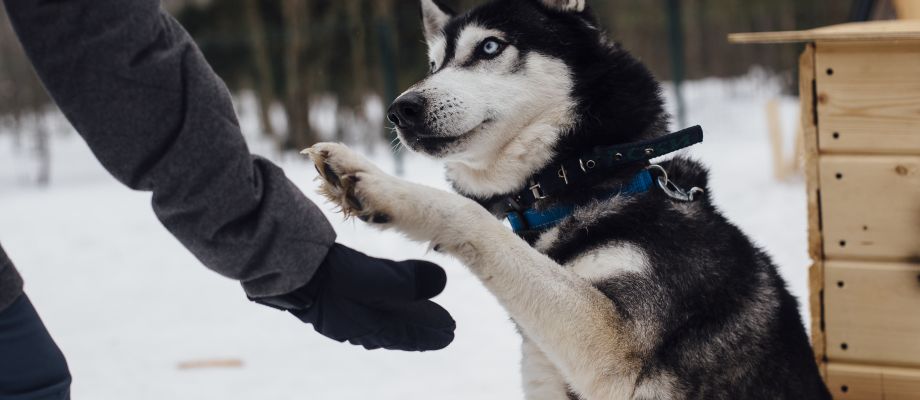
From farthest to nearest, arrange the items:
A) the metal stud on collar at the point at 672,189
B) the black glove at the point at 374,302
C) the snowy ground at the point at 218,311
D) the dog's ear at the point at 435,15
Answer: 1. the snowy ground at the point at 218,311
2. the dog's ear at the point at 435,15
3. the metal stud on collar at the point at 672,189
4. the black glove at the point at 374,302

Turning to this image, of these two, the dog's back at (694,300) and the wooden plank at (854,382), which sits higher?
the dog's back at (694,300)

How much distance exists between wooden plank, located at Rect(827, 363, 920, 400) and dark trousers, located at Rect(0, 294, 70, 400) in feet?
6.96

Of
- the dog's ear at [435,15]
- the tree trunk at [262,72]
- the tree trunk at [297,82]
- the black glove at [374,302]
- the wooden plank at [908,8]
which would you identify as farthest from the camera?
the tree trunk at [262,72]

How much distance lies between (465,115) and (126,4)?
3.29 feet

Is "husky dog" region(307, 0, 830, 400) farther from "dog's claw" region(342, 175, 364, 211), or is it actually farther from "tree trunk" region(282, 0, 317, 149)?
"tree trunk" region(282, 0, 317, 149)

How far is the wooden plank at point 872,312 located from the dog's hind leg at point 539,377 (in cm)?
93

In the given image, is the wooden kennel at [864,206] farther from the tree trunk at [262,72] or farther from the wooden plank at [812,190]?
the tree trunk at [262,72]

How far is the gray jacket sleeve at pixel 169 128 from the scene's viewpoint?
1327 mm

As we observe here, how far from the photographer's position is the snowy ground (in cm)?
380

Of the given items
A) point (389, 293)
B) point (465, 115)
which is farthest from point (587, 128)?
point (389, 293)

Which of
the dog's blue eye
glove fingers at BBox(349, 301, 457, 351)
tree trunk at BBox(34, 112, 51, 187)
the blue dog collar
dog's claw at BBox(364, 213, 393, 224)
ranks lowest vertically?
tree trunk at BBox(34, 112, 51, 187)

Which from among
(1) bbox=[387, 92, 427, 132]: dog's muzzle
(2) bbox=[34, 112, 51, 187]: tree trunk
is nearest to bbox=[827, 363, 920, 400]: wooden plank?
(1) bbox=[387, 92, 427, 132]: dog's muzzle

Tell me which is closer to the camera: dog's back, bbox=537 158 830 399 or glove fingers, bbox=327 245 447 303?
glove fingers, bbox=327 245 447 303

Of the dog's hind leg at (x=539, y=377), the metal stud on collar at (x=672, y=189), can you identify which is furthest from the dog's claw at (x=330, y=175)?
the metal stud on collar at (x=672, y=189)
